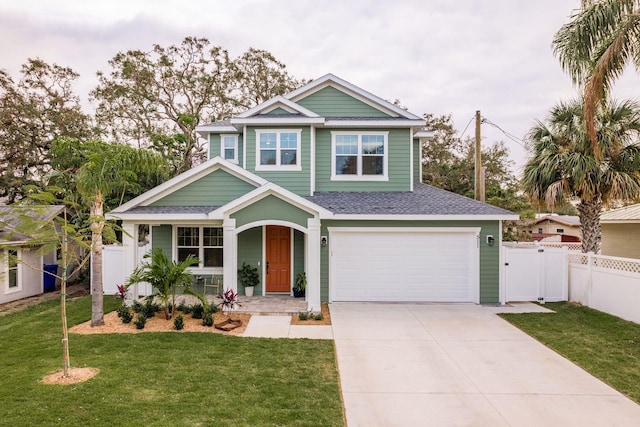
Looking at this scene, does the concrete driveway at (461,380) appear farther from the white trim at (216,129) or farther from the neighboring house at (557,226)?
the neighboring house at (557,226)

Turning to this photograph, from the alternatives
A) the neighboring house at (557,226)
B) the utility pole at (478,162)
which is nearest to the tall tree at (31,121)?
the utility pole at (478,162)

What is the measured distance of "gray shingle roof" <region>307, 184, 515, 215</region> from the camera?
1115cm

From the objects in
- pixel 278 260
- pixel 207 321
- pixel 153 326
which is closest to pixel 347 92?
pixel 278 260

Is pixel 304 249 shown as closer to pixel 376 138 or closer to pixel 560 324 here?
pixel 376 138

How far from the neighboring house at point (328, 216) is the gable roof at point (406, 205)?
35mm

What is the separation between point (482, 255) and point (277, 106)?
882 cm

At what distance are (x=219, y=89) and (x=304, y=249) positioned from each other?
1632 cm

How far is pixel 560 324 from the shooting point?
9219mm

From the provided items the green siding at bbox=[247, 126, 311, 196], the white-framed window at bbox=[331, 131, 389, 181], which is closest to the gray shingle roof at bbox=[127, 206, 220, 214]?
the green siding at bbox=[247, 126, 311, 196]

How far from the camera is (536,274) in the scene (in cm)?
1148

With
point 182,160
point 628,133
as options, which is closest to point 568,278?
point 628,133

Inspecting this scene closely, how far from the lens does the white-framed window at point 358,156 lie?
13.3m

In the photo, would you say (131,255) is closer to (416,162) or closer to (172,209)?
(172,209)

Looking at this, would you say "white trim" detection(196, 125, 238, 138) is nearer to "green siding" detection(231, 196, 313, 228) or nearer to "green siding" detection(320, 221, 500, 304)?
"green siding" detection(231, 196, 313, 228)
